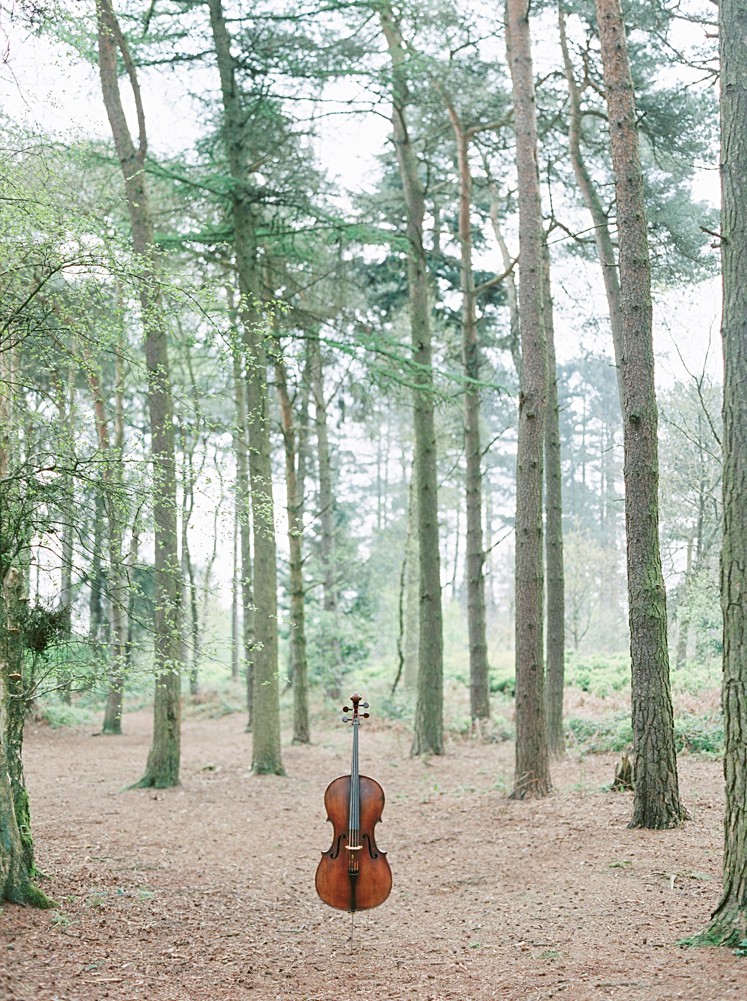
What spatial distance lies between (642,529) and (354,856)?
3.80 metres

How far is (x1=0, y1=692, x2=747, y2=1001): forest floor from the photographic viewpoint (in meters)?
4.65

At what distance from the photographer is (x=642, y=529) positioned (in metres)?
7.72

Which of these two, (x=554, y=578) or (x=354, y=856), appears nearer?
(x=354, y=856)

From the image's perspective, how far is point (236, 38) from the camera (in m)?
12.1

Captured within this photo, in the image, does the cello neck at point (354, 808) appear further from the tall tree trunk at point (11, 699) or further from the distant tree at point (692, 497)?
the distant tree at point (692, 497)

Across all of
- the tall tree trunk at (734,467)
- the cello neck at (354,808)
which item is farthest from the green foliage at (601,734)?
the tall tree trunk at (734,467)

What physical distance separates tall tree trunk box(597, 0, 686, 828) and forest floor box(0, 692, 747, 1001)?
17.6 inches

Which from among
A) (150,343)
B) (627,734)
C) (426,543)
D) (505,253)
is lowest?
(627,734)

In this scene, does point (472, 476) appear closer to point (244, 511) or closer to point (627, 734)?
point (627, 734)

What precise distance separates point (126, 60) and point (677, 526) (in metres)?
14.0

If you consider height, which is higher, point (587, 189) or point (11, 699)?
point (587, 189)

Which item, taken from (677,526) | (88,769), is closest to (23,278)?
(88,769)

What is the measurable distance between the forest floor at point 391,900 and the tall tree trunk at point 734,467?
0.40 m

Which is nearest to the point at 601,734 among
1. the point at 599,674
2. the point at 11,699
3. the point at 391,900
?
the point at 599,674
